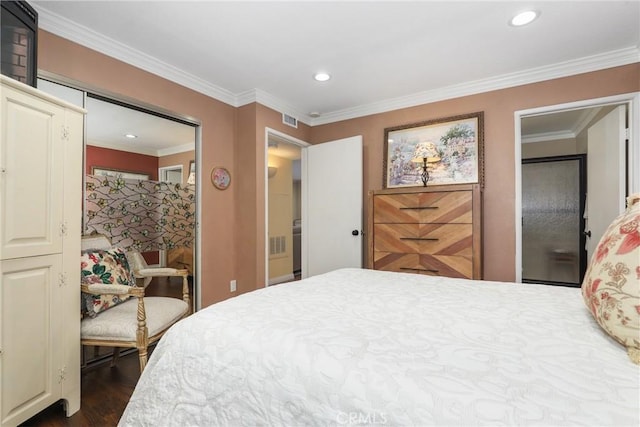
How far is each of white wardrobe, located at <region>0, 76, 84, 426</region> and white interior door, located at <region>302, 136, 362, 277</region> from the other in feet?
8.17

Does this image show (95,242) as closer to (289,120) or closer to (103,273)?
(103,273)

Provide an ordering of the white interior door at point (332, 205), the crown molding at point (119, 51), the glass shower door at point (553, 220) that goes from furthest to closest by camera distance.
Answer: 1. the glass shower door at point (553, 220)
2. the white interior door at point (332, 205)
3. the crown molding at point (119, 51)

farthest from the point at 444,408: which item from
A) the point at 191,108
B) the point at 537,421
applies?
the point at 191,108

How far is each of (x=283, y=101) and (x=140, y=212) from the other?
1.95m

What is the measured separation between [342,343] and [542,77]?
3.23 metres

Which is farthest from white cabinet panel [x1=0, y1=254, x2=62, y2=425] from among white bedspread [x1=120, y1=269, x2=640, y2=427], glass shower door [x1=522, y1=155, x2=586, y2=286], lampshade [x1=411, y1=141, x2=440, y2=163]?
glass shower door [x1=522, y1=155, x2=586, y2=286]

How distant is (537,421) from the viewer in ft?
1.77

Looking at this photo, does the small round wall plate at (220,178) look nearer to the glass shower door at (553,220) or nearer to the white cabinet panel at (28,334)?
the white cabinet panel at (28,334)

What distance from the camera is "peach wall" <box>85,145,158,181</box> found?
2.23 meters

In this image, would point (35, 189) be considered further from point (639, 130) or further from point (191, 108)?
point (639, 130)

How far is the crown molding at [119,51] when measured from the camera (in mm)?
2027

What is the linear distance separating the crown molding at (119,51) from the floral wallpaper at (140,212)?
38.1 inches

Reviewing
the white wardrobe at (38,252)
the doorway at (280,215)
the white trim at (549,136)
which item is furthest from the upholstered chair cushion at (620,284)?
the white trim at (549,136)

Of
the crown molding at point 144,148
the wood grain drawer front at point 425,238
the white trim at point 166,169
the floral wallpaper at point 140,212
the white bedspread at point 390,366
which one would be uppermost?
the crown molding at point 144,148
